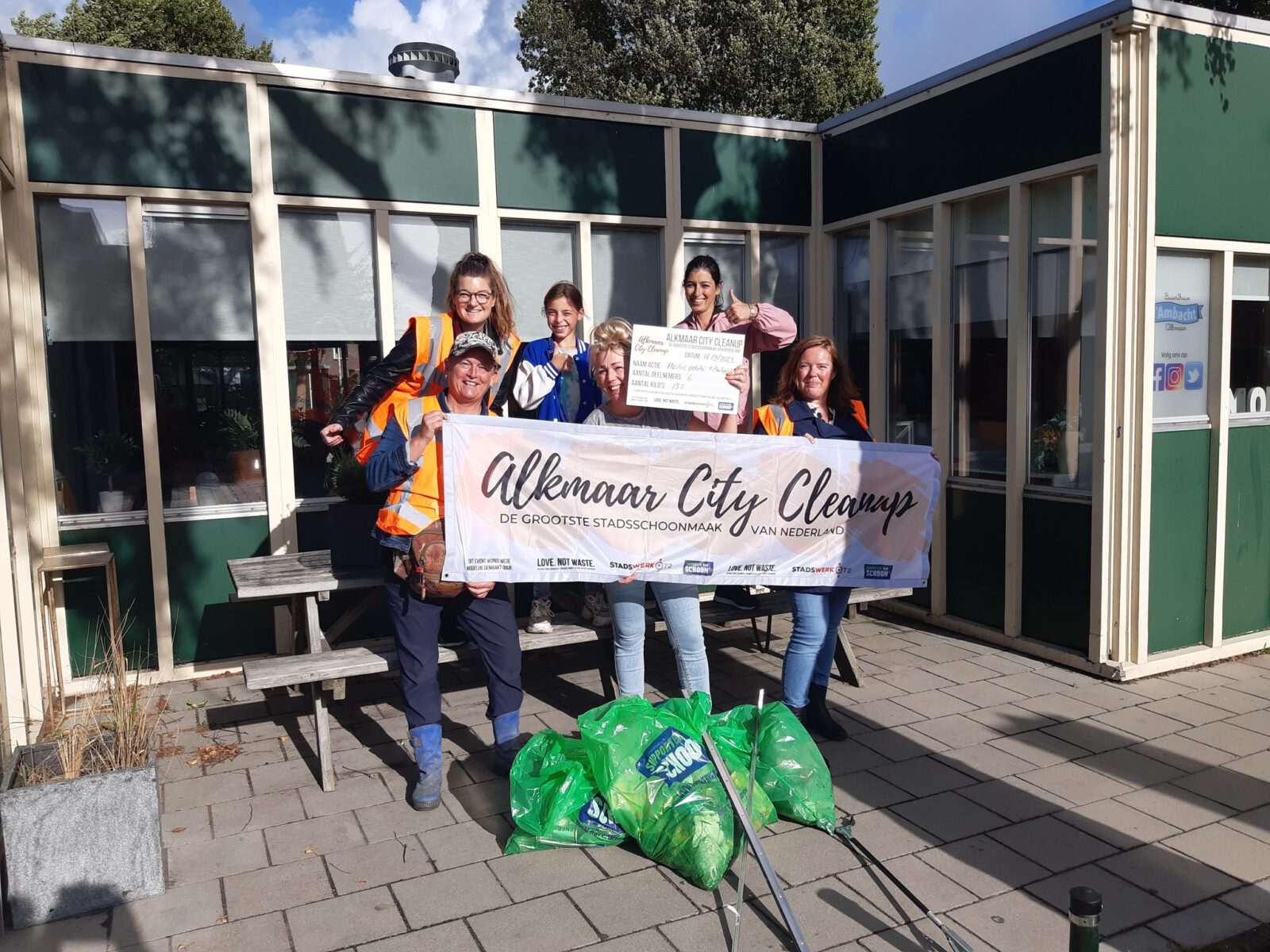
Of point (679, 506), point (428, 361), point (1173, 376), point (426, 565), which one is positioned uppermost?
point (428, 361)

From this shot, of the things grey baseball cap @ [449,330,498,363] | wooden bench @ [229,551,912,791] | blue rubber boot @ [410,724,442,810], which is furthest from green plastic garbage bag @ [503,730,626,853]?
grey baseball cap @ [449,330,498,363]

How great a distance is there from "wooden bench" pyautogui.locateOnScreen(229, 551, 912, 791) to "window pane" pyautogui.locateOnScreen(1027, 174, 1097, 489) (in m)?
1.40

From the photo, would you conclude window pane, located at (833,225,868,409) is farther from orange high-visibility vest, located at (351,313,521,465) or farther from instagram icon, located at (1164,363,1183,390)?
orange high-visibility vest, located at (351,313,521,465)

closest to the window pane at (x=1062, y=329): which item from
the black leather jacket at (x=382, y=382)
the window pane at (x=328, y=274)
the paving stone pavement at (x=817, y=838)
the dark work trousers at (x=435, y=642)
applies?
the paving stone pavement at (x=817, y=838)

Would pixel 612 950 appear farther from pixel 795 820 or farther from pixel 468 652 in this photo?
pixel 468 652

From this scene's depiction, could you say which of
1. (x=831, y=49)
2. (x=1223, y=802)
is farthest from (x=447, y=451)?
(x=831, y=49)

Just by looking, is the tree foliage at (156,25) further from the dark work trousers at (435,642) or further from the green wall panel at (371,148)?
the dark work trousers at (435,642)

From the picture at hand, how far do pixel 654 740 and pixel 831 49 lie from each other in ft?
68.1

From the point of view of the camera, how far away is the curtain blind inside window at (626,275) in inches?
280

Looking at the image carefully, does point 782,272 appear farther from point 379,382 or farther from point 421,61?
point 379,382

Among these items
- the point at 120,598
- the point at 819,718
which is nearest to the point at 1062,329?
the point at 819,718

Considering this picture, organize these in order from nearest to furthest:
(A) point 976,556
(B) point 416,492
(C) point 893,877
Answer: (C) point 893,877
(B) point 416,492
(A) point 976,556

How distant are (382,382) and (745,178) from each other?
3.81 metres

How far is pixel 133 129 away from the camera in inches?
225
